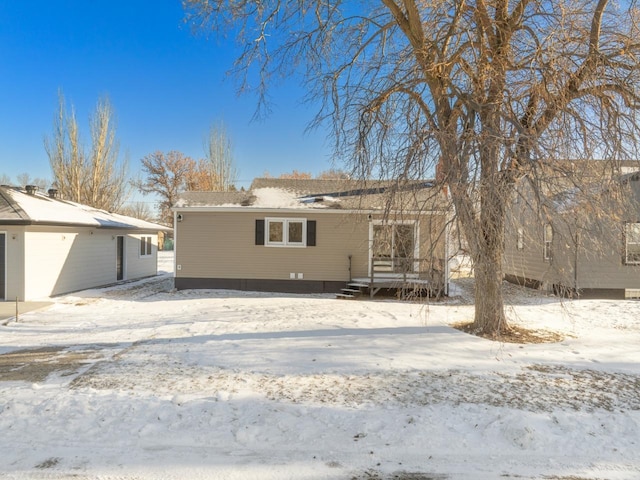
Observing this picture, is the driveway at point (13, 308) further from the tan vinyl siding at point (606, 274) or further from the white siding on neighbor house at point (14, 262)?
the tan vinyl siding at point (606, 274)

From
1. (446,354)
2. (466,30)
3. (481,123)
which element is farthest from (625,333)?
(466,30)

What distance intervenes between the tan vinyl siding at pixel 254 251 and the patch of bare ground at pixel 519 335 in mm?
5673

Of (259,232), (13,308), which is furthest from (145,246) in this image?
(13,308)

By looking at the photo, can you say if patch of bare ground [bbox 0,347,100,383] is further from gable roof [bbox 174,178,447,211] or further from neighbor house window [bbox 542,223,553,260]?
gable roof [bbox 174,178,447,211]

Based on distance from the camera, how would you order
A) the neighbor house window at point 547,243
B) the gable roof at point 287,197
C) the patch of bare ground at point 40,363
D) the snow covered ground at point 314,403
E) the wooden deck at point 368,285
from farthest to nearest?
1. the gable roof at point 287,197
2. the wooden deck at point 368,285
3. the neighbor house window at point 547,243
4. the patch of bare ground at point 40,363
5. the snow covered ground at point 314,403

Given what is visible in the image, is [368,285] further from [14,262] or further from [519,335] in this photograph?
[14,262]

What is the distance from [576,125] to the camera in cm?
570

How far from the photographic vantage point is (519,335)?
22.5ft

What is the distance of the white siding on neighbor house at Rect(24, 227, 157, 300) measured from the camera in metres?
11.1

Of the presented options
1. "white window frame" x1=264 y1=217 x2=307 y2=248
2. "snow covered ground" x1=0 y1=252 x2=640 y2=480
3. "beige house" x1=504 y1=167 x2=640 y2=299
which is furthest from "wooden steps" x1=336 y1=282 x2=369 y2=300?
"beige house" x1=504 y1=167 x2=640 y2=299

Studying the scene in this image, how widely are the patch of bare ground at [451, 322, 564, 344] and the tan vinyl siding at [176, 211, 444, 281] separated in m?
5.67

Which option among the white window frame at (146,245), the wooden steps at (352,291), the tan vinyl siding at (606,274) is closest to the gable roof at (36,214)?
the white window frame at (146,245)

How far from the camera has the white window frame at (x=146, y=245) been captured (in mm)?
17616

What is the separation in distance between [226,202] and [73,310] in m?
5.68
